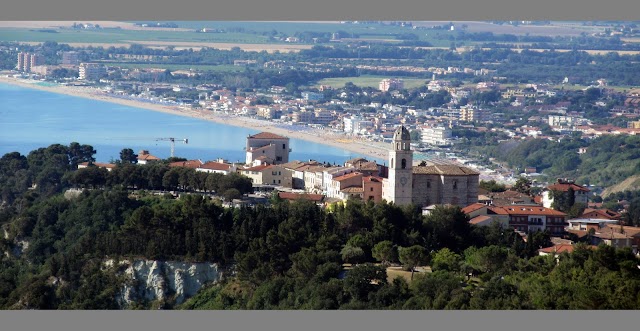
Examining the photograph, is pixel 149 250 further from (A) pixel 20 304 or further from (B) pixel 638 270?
(B) pixel 638 270

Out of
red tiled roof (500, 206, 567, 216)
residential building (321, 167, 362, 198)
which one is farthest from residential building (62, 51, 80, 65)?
red tiled roof (500, 206, 567, 216)

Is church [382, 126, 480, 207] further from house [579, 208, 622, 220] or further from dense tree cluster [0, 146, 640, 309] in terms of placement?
house [579, 208, 622, 220]

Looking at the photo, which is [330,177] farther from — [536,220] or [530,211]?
[536,220]

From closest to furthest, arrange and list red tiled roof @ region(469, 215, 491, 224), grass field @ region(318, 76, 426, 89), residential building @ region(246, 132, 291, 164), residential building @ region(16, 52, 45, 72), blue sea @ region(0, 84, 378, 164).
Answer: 1. red tiled roof @ region(469, 215, 491, 224)
2. residential building @ region(246, 132, 291, 164)
3. blue sea @ region(0, 84, 378, 164)
4. residential building @ region(16, 52, 45, 72)
5. grass field @ region(318, 76, 426, 89)

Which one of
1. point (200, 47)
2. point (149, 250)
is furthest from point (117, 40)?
point (149, 250)

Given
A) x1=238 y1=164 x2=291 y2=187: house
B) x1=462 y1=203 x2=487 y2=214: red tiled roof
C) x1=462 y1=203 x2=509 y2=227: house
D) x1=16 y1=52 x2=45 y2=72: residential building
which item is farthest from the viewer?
x1=16 y1=52 x2=45 y2=72: residential building

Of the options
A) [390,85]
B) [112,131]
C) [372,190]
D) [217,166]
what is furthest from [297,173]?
[390,85]

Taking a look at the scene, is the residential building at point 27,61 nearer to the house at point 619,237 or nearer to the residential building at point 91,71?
the residential building at point 91,71
